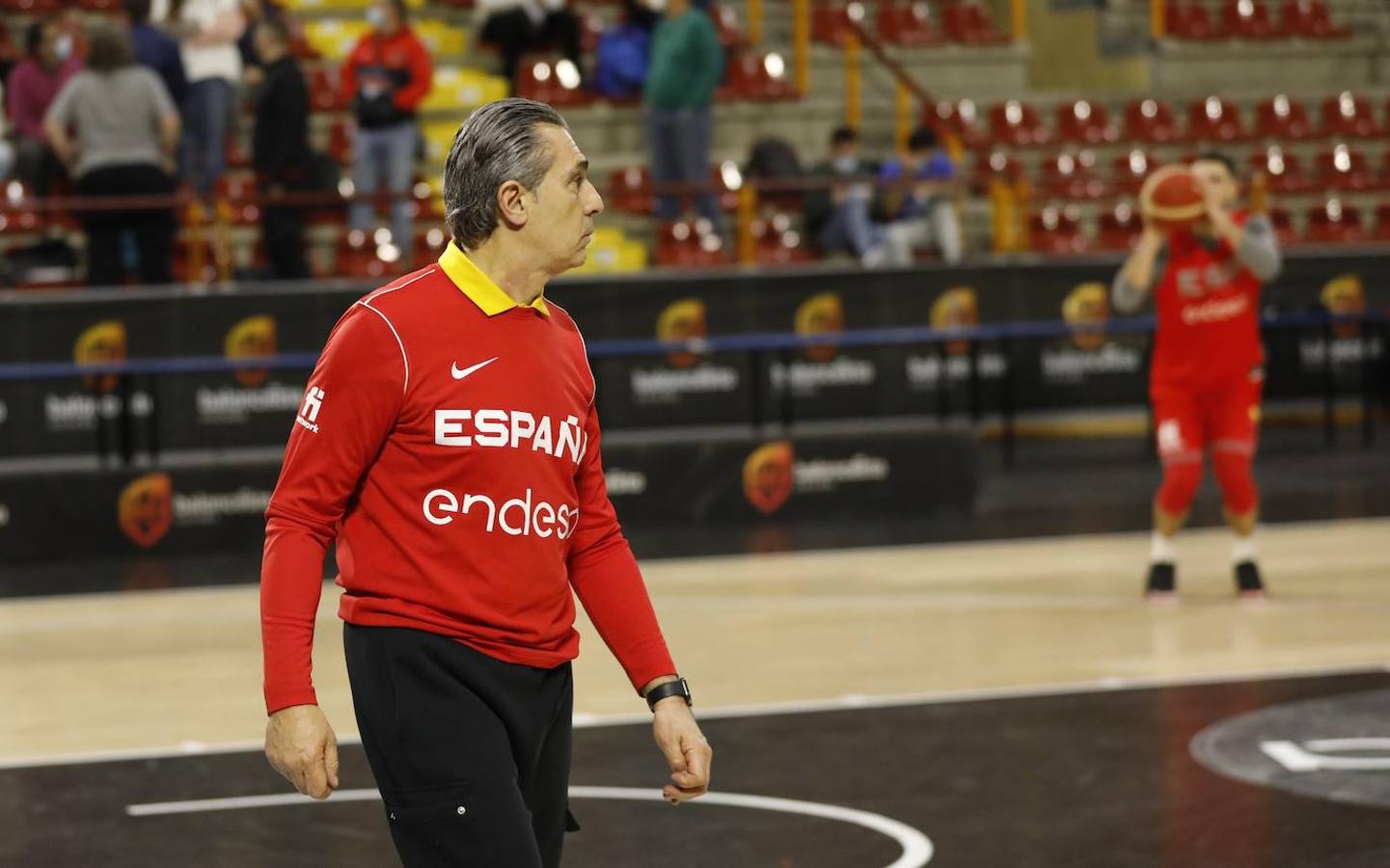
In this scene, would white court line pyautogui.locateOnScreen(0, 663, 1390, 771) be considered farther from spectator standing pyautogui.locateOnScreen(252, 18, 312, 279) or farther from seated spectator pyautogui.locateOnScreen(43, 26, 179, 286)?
spectator standing pyautogui.locateOnScreen(252, 18, 312, 279)

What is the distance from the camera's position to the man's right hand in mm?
3473

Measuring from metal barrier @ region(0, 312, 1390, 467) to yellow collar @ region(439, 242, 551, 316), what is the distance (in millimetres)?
9768

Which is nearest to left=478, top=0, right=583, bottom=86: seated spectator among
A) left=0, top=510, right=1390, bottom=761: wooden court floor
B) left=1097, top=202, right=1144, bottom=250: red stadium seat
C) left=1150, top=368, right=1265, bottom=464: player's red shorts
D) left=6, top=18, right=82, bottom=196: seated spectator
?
left=6, top=18, right=82, bottom=196: seated spectator

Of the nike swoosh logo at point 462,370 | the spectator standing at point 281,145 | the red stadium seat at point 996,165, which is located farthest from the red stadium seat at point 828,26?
the nike swoosh logo at point 462,370

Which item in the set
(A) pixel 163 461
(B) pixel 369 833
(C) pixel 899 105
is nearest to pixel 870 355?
(C) pixel 899 105

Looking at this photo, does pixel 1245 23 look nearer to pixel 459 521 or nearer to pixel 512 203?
pixel 512 203

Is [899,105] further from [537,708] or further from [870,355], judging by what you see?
[537,708]

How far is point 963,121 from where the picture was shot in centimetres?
1945

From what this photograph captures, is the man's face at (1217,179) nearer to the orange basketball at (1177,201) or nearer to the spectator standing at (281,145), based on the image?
the orange basketball at (1177,201)

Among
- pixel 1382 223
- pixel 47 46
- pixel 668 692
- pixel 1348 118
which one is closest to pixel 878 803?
pixel 668 692

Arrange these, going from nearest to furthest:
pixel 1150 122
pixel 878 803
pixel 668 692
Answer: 1. pixel 668 692
2. pixel 878 803
3. pixel 1150 122

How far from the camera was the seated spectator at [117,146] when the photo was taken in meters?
13.6

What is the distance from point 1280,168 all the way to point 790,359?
594cm

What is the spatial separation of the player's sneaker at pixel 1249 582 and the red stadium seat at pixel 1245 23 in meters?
12.6
